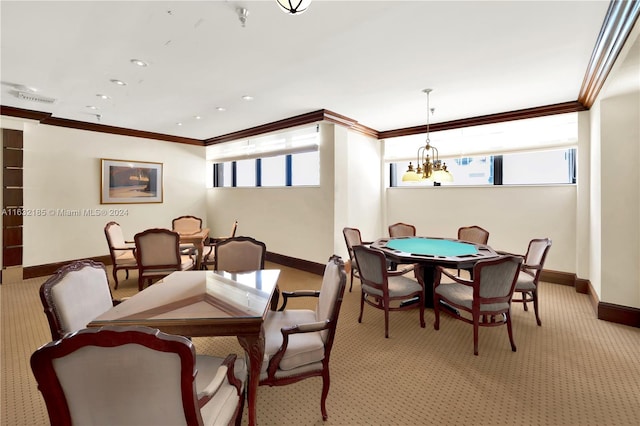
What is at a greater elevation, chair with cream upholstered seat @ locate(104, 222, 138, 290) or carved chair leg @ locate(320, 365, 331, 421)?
chair with cream upholstered seat @ locate(104, 222, 138, 290)

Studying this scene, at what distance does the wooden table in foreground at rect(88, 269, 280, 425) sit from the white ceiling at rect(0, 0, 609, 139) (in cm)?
207

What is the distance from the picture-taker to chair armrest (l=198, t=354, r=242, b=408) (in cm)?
120

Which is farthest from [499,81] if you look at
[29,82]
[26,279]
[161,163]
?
[26,279]

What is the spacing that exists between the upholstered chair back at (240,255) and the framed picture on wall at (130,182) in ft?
14.3

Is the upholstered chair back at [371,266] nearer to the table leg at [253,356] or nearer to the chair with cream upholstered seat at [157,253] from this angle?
the table leg at [253,356]

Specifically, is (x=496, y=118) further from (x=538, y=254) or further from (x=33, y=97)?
(x=33, y=97)

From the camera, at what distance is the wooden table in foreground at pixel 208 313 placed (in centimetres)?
164

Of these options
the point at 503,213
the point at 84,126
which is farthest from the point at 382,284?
the point at 84,126

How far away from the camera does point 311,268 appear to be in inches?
215

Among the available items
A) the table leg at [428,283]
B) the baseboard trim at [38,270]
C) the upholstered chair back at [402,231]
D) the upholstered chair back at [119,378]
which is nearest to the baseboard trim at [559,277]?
the upholstered chair back at [402,231]

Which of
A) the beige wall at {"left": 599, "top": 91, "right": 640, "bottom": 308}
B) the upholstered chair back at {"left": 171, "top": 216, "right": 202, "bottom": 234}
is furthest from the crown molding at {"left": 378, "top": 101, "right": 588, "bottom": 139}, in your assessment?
the upholstered chair back at {"left": 171, "top": 216, "right": 202, "bottom": 234}

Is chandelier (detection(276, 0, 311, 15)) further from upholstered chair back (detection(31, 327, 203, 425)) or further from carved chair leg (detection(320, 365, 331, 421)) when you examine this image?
carved chair leg (detection(320, 365, 331, 421))

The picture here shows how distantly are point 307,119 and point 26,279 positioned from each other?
5416 mm

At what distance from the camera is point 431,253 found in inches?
138
